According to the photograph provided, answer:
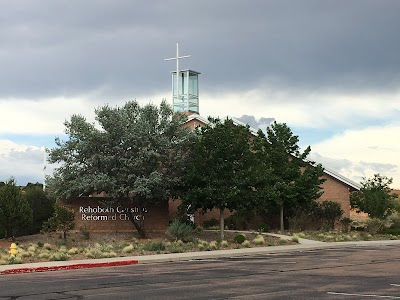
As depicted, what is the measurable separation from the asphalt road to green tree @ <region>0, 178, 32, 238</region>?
15.0m

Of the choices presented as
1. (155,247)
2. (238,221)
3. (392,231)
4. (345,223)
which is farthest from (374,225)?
(155,247)

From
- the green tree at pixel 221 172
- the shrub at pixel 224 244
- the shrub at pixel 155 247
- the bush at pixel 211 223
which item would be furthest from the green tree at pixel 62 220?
the bush at pixel 211 223

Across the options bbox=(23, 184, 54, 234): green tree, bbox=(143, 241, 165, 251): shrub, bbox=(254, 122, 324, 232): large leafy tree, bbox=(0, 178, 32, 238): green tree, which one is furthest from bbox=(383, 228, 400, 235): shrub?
bbox=(0, 178, 32, 238): green tree

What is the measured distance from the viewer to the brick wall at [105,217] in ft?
137

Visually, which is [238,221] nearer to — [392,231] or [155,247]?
[392,231]

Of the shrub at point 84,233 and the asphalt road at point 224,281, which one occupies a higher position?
the shrub at point 84,233

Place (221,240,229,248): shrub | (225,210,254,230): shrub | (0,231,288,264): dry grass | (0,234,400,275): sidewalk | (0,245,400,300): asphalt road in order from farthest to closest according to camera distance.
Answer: (225,210,254,230): shrub → (221,240,229,248): shrub → (0,231,288,264): dry grass → (0,234,400,275): sidewalk → (0,245,400,300): asphalt road

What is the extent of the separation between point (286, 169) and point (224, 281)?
1042 inches

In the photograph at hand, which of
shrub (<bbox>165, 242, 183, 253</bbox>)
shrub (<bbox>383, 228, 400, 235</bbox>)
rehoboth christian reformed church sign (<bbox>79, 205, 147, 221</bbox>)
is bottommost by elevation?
shrub (<bbox>165, 242, 183, 253</bbox>)

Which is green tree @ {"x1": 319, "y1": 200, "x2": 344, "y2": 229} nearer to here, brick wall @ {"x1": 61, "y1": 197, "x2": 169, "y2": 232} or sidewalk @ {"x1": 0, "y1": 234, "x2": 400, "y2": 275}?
brick wall @ {"x1": 61, "y1": 197, "x2": 169, "y2": 232}

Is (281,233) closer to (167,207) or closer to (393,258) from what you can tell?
(167,207)

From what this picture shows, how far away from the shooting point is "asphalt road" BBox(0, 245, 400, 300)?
47.7 ft

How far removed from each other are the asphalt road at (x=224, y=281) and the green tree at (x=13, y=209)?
15013 mm

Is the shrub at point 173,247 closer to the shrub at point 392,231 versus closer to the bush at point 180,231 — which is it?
the bush at point 180,231
